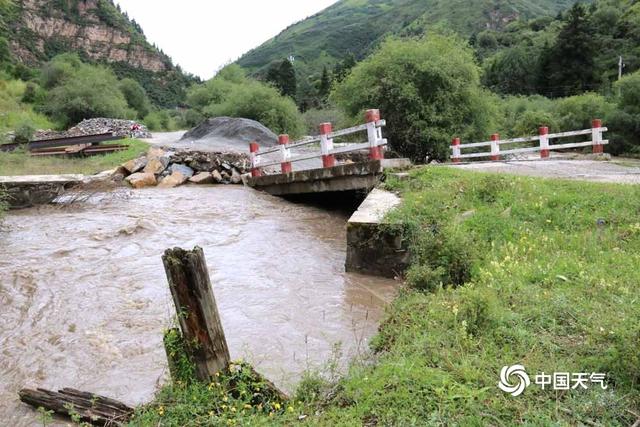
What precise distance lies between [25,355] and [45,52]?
371 ft

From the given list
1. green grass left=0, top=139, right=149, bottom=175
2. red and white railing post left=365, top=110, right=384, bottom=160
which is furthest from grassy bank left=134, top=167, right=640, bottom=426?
green grass left=0, top=139, right=149, bottom=175

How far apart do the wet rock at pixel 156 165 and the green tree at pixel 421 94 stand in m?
7.34

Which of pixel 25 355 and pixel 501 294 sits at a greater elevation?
pixel 501 294

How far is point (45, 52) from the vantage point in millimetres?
99562

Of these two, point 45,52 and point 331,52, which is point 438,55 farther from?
point 331,52

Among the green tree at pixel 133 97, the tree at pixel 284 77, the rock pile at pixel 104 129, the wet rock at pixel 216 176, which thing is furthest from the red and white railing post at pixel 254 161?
the tree at pixel 284 77

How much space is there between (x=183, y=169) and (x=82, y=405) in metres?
13.4

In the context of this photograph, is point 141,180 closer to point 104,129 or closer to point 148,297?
point 148,297

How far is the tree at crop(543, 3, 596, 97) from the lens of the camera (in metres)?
52.3

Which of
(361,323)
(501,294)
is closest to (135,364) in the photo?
(361,323)

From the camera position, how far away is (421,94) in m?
17.8

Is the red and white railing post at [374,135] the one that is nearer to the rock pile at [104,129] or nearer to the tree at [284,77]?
the rock pile at [104,129]

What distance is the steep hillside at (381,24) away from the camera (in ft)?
426

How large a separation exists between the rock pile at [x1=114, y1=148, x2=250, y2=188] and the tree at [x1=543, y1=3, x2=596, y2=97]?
155 ft
